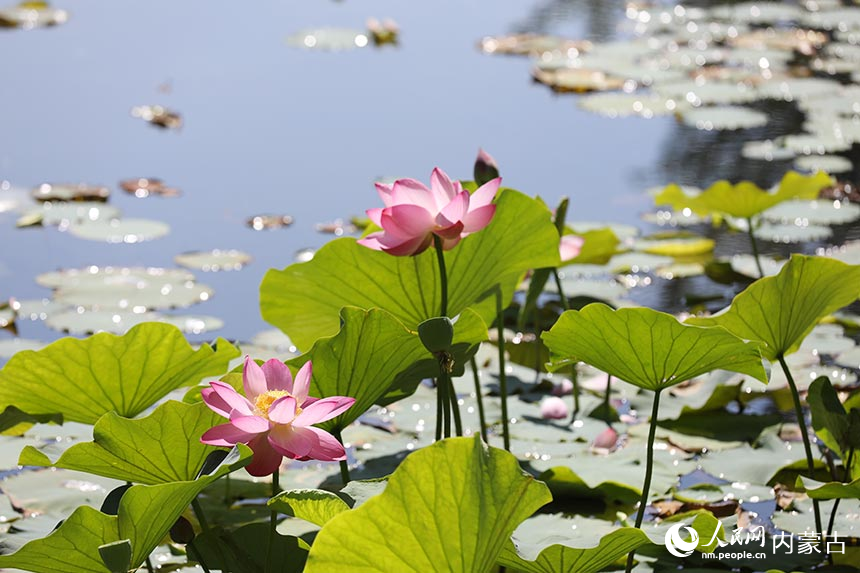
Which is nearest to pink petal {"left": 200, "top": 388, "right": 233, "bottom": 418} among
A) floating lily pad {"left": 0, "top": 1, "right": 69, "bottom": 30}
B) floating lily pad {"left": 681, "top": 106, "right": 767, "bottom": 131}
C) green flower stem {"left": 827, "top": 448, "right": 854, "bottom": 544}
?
→ green flower stem {"left": 827, "top": 448, "right": 854, "bottom": 544}

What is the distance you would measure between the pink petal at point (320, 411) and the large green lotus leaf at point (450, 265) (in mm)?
331

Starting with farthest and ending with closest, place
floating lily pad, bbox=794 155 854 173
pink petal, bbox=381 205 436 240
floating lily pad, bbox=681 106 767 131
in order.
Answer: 1. floating lily pad, bbox=681 106 767 131
2. floating lily pad, bbox=794 155 854 173
3. pink petal, bbox=381 205 436 240

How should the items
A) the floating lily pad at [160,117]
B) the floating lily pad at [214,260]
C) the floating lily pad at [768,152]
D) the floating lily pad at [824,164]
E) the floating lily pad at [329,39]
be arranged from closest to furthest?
the floating lily pad at [214,260], the floating lily pad at [824,164], the floating lily pad at [768,152], the floating lily pad at [160,117], the floating lily pad at [329,39]

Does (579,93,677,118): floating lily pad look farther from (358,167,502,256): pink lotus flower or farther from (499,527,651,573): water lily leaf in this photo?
(499,527,651,573): water lily leaf

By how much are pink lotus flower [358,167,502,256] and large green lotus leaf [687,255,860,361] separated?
25cm

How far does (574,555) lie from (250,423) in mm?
264

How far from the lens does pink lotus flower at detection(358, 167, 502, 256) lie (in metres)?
0.91

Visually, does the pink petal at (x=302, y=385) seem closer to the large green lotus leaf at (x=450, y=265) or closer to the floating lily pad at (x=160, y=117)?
the large green lotus leaf at (x=450, y=265)

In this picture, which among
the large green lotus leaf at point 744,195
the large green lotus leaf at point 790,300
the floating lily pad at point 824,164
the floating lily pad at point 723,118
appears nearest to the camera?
the large green lotus leaf at point 790,300

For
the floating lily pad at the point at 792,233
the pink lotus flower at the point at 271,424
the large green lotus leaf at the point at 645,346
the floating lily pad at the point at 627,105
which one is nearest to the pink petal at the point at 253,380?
the pink lotus flower at the point at 271,424

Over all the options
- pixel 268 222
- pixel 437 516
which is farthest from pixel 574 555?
pixel 268 222

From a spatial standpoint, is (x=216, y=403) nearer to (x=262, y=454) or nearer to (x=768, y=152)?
(x=262, y=454)

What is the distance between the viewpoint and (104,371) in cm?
101

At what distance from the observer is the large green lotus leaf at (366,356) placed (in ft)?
3.02
